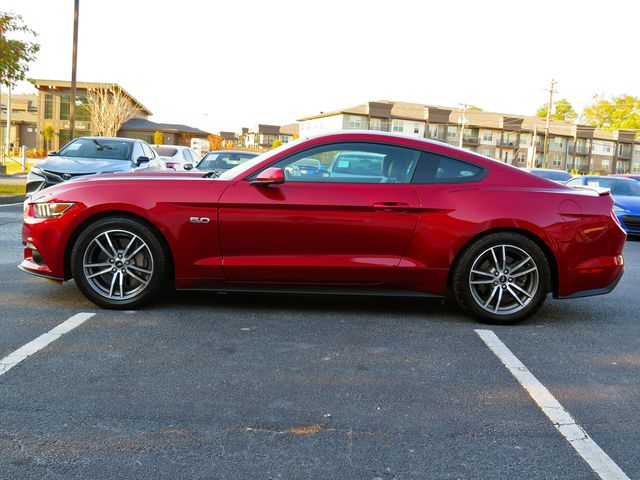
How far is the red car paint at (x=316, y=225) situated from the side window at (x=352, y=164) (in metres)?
0.08

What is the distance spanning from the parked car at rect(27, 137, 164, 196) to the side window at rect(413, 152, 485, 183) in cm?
770

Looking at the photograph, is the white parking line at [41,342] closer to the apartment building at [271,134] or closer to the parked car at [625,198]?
the parked car at [625,198]

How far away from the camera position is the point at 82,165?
11.6 m

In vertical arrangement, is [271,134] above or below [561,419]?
above

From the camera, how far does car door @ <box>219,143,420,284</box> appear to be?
4.89 m

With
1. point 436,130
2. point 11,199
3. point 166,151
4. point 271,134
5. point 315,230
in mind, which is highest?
point 271,134

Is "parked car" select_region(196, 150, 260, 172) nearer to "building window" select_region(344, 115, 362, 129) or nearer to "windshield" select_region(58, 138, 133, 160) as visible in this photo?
"windshield" select_region(58, 138, 133, 160)

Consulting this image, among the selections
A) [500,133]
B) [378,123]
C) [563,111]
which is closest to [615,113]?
[563,111]

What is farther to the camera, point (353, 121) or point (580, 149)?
point (580, 149)

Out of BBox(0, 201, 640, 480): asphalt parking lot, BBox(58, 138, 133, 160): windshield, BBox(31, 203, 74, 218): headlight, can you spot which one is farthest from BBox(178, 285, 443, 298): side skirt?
BBox(58, 138, 133, 160): windshield

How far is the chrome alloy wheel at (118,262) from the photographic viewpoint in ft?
16.3

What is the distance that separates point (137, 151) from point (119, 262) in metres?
8.58

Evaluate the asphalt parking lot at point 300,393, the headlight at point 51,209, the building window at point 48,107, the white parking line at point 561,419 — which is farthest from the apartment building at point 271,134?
the white parking line at point 561,419

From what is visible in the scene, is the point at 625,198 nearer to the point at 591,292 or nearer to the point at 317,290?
the point at 591,292
